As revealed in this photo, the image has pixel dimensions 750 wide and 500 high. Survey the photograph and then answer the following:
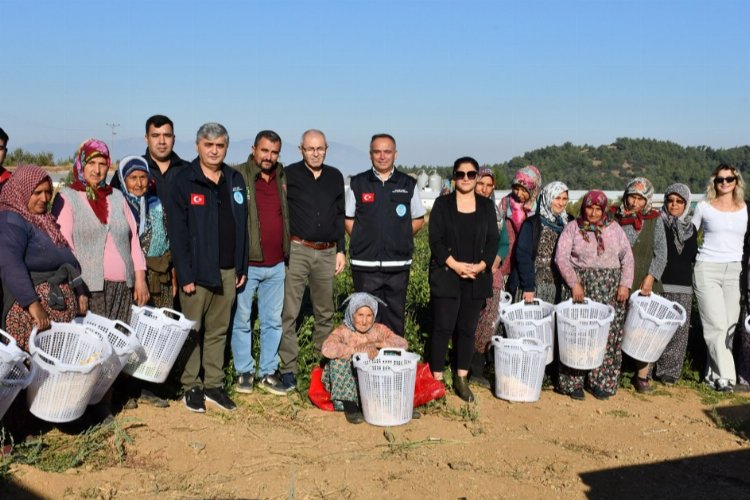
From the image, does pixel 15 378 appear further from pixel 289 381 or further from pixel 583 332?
pixel 583 332

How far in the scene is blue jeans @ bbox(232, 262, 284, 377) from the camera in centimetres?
564

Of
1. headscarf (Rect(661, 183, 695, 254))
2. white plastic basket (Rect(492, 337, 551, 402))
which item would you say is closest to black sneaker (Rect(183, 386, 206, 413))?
white plastic basket (Rect(492, 337, 551, 402))

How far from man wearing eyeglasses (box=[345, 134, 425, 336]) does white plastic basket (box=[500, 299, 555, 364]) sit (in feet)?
3.19

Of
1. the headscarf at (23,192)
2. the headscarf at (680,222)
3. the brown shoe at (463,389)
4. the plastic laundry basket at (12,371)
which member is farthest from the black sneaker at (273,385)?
the headscarf at (680,222)

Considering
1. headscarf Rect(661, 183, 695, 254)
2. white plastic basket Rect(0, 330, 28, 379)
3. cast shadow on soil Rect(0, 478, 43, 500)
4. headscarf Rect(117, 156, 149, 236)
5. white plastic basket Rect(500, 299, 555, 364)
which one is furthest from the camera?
headscarf Rect(661, 183, 695, 254)

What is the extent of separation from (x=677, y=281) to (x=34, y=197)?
509 cm

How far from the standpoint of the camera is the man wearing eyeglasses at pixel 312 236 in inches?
224

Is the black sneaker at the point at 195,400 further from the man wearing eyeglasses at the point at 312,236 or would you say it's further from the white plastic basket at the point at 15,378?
the white plastic basket at the point at 15,378

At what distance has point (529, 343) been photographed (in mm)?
5895

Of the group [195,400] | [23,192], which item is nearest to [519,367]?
[195,400]

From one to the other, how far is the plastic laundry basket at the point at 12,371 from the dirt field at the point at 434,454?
1.67ft

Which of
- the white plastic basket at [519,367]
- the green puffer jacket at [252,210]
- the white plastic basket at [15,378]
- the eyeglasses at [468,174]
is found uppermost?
the eyeglasses at [468,174]

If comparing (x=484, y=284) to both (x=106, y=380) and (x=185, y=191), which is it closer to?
(x=185, y=191)

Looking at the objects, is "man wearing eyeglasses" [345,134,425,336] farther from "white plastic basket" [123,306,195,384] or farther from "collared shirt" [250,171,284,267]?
"white plastic basket" [123,306,195,384]
